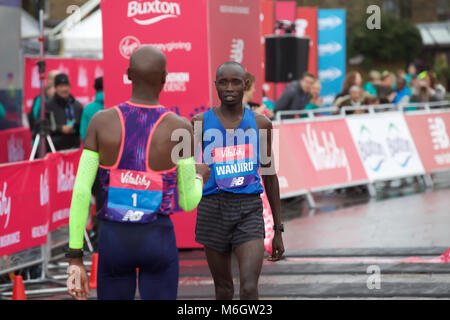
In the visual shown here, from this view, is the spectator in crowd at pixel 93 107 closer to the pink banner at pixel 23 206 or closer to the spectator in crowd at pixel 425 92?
the pink banner at pixel 23 206

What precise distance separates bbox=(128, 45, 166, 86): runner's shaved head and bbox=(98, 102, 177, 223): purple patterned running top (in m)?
0.14

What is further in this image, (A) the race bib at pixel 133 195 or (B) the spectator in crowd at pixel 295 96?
(B) the spectator in crowd at pixel 295 96

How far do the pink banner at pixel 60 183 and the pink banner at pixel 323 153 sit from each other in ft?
15.5

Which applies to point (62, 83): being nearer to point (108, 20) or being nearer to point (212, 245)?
point (108, 20)

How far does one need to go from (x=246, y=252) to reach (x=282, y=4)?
18809mm

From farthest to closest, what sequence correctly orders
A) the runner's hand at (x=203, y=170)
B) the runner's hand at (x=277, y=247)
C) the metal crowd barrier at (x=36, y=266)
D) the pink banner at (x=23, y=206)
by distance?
1. the metal crowd barrier at (x=36, y=266)
2. the pink banner at (x=23, y=206)
3. the runner's hand at (x=277, y=247)
4. the runner's hand at (x=203, y=170)

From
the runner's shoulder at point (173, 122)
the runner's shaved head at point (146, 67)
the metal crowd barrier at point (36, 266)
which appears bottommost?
the metal crowd barrier at point (36, 266)

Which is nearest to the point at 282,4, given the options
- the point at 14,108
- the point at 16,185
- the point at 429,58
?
A: the point at 14,108

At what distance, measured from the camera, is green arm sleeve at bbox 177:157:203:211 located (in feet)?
14.3

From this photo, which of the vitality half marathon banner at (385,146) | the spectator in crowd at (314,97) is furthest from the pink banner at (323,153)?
the spectator in crowd at (314,97)

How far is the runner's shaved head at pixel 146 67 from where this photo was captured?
4.30 m

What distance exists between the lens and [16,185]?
28.1ft

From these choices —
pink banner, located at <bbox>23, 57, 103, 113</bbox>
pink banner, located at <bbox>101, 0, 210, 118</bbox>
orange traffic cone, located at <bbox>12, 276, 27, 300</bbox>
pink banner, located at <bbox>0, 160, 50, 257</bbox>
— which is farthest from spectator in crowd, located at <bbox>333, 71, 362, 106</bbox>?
orange traffic cone, located at <bbox>12, 276, 27, 300</bbox>
